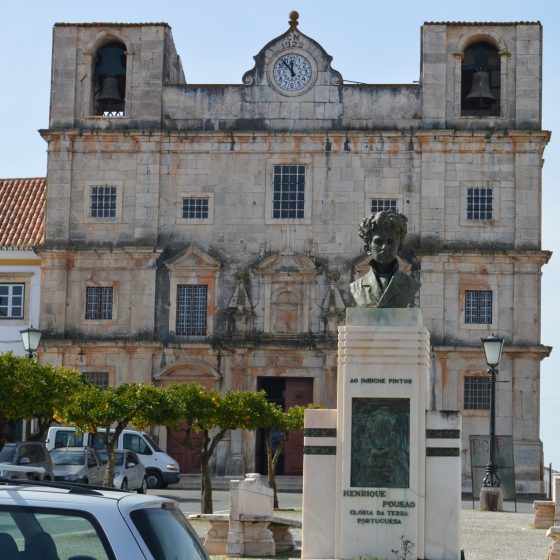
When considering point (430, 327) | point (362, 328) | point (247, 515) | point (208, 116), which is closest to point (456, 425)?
point (362, 328)

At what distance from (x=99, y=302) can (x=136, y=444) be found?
6053 mm

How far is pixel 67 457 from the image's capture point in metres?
32.2

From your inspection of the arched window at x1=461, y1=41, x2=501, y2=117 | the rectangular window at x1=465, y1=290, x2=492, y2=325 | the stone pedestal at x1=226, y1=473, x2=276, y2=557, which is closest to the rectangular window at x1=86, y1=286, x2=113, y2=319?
the rectangular window at x1=465, y1=290, x2=492, y2=325

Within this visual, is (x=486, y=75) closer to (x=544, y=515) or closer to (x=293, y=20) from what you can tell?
(x=293, y=20)

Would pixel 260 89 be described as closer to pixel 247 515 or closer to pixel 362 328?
pixel 247 515

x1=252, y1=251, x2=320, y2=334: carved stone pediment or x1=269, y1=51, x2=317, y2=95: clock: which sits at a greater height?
x1=269, y1=51, x2=317, y2=95: clock

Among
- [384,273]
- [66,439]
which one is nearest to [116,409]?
[66,439]

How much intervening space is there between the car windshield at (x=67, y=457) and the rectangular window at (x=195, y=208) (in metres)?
11.8

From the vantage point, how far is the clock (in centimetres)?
4222

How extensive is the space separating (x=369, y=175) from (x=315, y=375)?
6.18 meters

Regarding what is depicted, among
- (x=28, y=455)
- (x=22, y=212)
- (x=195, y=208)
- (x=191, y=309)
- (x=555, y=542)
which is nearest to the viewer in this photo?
(x=555, y=542)

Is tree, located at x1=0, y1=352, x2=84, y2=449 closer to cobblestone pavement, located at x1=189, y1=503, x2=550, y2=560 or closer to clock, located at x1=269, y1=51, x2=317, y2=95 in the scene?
cobblestone pavement, located at x1=189, y1=503, x2=550, y2=560

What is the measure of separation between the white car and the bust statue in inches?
336

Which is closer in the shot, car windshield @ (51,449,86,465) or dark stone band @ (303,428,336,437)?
dark stone band @ (303,428,336,437)
